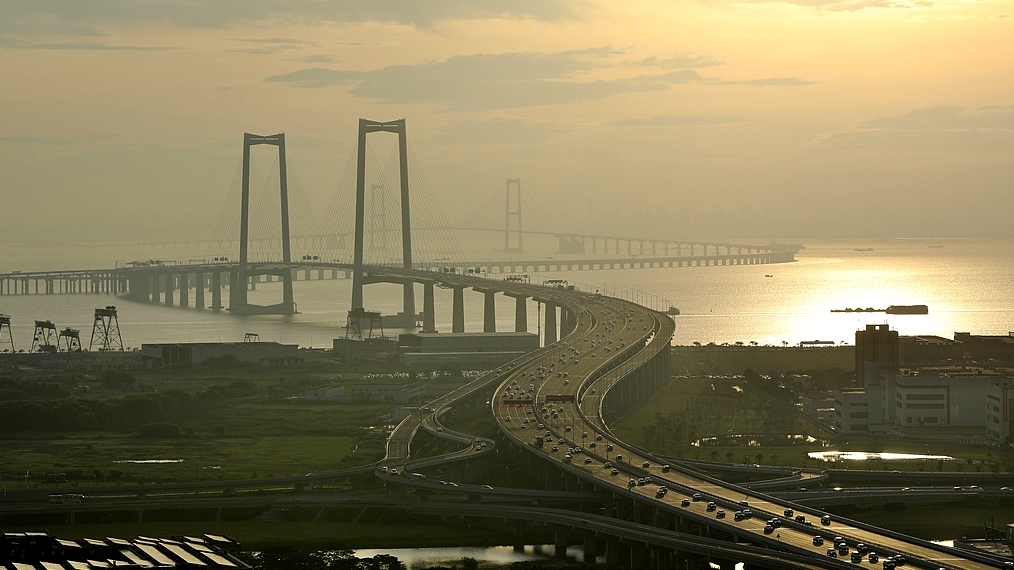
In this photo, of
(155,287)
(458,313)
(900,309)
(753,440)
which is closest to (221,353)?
(458,313)

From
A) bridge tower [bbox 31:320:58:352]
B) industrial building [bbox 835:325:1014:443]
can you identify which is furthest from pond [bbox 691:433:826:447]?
bridge tower [bbox 31:320:58:352]

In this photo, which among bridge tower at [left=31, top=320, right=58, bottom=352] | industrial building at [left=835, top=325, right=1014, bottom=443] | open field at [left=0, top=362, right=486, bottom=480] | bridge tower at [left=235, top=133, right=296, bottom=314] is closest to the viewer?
open field at [left=0, top=362, right=486, bottom=480]

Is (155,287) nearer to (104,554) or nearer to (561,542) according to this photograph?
(561,542)

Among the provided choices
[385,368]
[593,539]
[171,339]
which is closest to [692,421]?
[593,539]

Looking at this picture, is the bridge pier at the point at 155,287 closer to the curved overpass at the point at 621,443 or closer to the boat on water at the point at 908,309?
the boat on water at the point at 908,309

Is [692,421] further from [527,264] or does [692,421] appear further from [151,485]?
[527,264]

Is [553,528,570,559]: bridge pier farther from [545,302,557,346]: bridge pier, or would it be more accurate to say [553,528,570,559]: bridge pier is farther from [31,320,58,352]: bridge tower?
[545,302,557,346]: bridge pier
